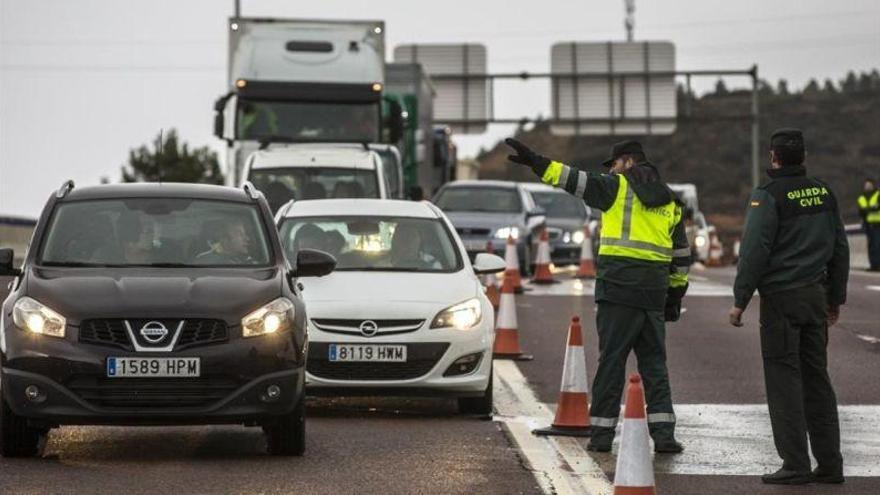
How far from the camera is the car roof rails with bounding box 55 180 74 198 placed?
12.7 metres

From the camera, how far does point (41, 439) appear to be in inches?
471

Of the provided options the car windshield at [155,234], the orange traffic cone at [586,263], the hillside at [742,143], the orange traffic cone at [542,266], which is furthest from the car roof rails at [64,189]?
the hillside at [742,143]

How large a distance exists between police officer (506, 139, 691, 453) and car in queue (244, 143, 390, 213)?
1391cm

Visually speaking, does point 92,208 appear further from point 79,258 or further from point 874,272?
point 874,272

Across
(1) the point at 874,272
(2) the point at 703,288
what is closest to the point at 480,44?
(1) the point at 874,272

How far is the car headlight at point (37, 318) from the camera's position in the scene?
11.2 m

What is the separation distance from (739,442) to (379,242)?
3.47 metres

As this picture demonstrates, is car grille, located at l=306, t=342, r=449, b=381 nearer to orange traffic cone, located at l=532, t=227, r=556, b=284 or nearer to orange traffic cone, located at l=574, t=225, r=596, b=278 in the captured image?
orange traffic cone, located at l=532, t=227, r=556, b=284

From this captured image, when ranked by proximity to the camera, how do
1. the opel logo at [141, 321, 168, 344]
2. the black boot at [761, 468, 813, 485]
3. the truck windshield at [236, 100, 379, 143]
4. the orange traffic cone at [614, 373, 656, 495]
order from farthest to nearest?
1. the truck windshield at [236, 100, 379, 143]
2. the opel logo at [141, 321, 168, 344]
3. the black boot at [761, 468, 813, 485]
4. the orange traffic cone at [614, 373, 656, 495]

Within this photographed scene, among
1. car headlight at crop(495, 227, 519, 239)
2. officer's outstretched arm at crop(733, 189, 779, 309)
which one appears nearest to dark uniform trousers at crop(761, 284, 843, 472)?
officer's outstretched arm at crop(733, 189, 779, 309)

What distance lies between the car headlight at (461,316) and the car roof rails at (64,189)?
8.07 ft

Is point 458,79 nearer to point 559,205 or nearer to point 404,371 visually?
point 559,205

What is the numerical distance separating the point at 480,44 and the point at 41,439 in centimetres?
5314

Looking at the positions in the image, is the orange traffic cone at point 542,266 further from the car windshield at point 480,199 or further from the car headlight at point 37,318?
the car headlight at point 37,318
